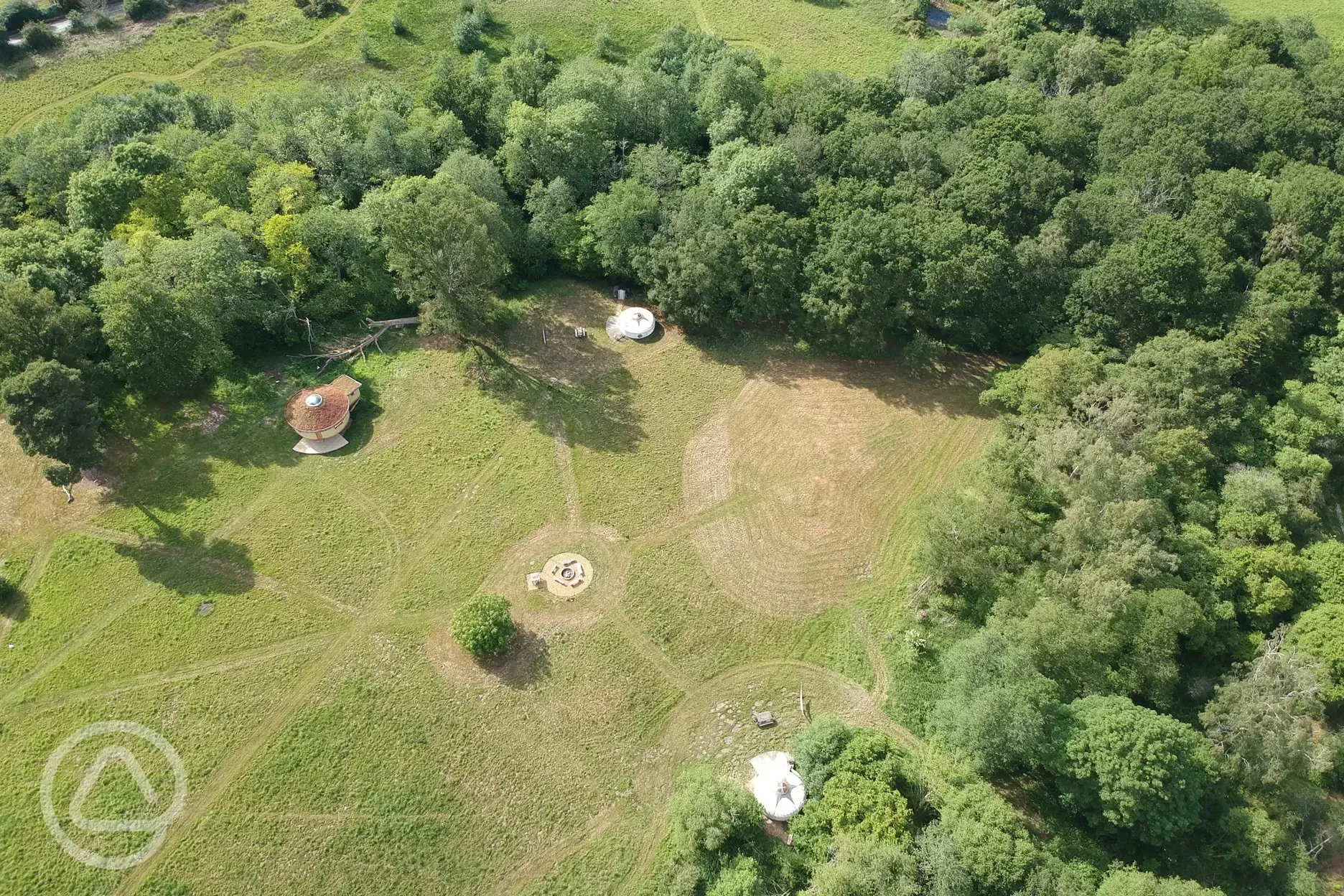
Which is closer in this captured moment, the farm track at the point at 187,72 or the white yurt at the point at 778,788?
the white yurt at the point at 778,788

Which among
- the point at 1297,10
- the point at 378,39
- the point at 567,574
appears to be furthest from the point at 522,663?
the point at 1297,10

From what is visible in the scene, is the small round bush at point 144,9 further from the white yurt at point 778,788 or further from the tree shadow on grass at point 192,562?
the white yurt at point 778,788

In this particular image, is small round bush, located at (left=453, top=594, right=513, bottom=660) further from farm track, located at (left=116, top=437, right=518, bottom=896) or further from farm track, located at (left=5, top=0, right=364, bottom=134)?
farm track, located at (left=5, top=0, right=364, bottom=134)

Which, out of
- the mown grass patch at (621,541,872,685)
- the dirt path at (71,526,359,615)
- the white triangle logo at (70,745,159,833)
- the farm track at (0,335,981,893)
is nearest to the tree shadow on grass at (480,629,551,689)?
the farm track at (0,335,981,893)

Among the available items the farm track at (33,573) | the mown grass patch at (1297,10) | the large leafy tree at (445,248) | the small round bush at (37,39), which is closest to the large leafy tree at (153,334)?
the farm track at (33,573)

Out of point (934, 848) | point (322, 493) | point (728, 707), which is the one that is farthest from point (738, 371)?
point (934, 848)
